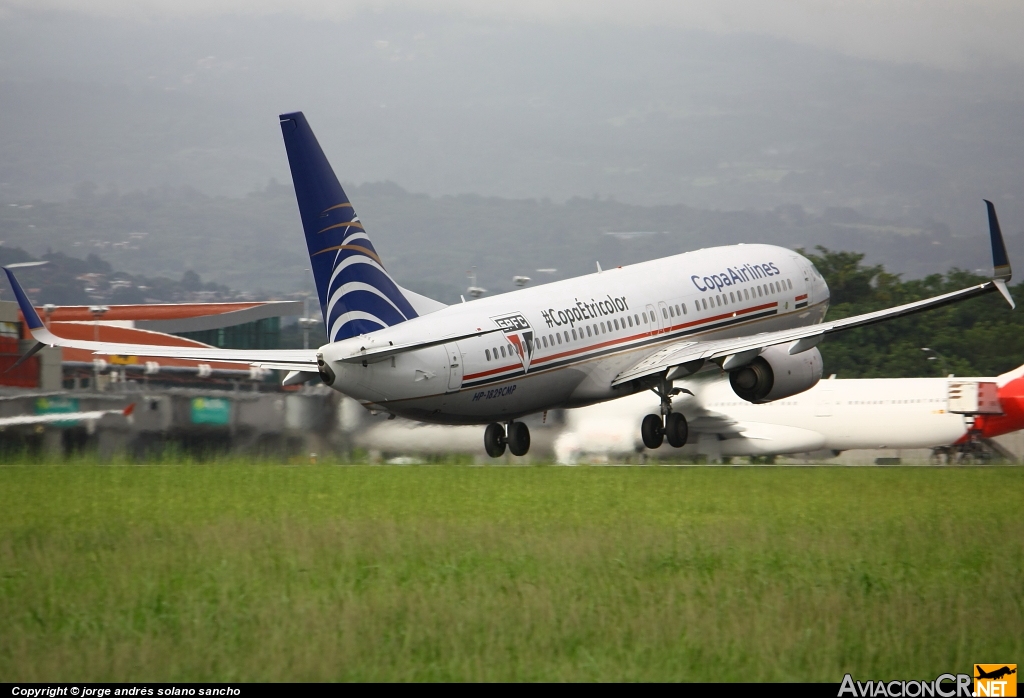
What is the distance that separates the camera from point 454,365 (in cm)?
3122

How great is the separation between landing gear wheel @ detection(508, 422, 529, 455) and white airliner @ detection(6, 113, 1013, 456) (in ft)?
0.14

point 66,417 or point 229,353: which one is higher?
point 66,417

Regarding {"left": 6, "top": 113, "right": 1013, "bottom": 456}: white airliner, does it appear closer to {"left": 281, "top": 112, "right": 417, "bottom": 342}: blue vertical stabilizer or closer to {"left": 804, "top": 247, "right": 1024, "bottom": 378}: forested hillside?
{"left": 281, "top": 112, "right": 417, "bottom": 342}: blue vertical stabilizer

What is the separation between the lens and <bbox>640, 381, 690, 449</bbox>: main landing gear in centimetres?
3825

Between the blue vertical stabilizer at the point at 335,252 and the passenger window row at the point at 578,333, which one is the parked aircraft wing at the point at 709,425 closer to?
the passenger window row at the point at 578,333

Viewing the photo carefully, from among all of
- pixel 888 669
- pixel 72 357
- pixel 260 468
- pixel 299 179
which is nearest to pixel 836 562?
pixel 888 669

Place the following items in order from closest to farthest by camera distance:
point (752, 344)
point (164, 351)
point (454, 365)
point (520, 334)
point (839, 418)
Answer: point (164, 351) < point (454, 365) < point (520, 334) < point (752, 344) < point (839, 418)

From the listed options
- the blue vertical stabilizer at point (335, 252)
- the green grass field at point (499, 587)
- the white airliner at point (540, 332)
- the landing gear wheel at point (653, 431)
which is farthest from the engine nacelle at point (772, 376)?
the blue vertical stabilizer at point (335, 252)

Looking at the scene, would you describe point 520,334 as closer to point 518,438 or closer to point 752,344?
point 518,438

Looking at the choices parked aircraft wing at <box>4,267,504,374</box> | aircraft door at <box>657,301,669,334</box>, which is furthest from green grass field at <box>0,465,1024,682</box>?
aircraft door at <box>657,301,669,334</box>

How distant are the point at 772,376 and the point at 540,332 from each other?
7.81 m

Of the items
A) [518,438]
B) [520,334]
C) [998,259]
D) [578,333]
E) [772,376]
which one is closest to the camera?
[998,259]

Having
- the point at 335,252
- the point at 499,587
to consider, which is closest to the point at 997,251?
the point at 335,252

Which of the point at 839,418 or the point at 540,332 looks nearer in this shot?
the point at 540,332
